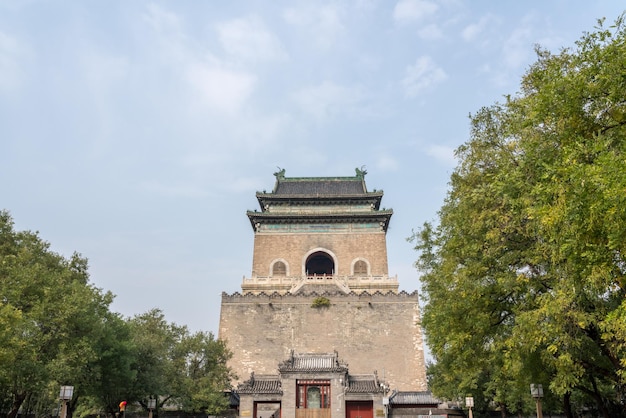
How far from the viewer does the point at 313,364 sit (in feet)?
74.7

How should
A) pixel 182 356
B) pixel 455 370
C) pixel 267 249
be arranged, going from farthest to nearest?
1. pixel 267 249
2. pixel 182 356
3. pixel 455 370

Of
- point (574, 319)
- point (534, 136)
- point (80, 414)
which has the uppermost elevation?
point (534, 136)

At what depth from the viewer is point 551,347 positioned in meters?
8.77

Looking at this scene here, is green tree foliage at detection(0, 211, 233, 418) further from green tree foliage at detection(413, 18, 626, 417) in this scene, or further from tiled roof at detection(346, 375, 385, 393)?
green tree foliage at detection(413, 18, 626, 417)

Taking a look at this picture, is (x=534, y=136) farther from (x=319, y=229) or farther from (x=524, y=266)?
(x=319, y=229)

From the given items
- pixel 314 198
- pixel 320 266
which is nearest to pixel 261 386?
pixel 314 198

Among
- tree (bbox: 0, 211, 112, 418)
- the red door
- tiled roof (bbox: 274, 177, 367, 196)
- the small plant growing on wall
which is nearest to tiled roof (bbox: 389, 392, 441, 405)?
the red door

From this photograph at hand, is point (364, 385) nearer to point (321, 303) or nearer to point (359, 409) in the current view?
point (359, 409)

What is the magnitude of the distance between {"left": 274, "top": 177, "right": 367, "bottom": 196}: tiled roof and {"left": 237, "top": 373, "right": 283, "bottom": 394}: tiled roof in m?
20.3

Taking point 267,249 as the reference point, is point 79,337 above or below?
below

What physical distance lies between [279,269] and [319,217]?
16.0 feet

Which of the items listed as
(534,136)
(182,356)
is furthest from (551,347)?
(182,356)

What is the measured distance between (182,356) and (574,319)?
1727 cm

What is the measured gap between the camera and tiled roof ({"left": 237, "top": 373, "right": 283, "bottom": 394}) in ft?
71.9
